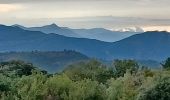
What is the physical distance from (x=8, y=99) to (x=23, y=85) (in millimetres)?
2197

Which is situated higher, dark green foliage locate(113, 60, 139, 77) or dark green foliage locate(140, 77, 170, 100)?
dark green foliage locate(140, 77, 170, 100)

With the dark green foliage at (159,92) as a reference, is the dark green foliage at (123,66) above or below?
below

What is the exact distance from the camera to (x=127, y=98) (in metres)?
56.7

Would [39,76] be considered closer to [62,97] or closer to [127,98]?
[62,97]

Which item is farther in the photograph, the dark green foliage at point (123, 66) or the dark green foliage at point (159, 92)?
the dark green foliage at point (123, 66)

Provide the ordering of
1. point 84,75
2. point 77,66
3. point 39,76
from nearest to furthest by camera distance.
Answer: point 39,76 → point 84,75 → point 77,66

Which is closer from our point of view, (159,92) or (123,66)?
(159,92)

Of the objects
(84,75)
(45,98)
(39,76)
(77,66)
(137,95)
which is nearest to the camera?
(45,98)

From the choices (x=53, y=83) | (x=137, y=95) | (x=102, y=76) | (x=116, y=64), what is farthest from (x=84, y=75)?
(x=53, y=83)

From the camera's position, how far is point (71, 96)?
52.0 m

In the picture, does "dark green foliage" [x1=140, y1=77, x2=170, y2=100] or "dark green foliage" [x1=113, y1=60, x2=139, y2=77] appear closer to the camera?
"dark green foliage" [x1=140, y1=77, x2=170, y2=100]

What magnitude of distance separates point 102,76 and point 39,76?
51589 millimetres

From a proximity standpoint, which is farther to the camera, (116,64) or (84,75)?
(116,64)

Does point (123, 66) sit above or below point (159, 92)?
below
